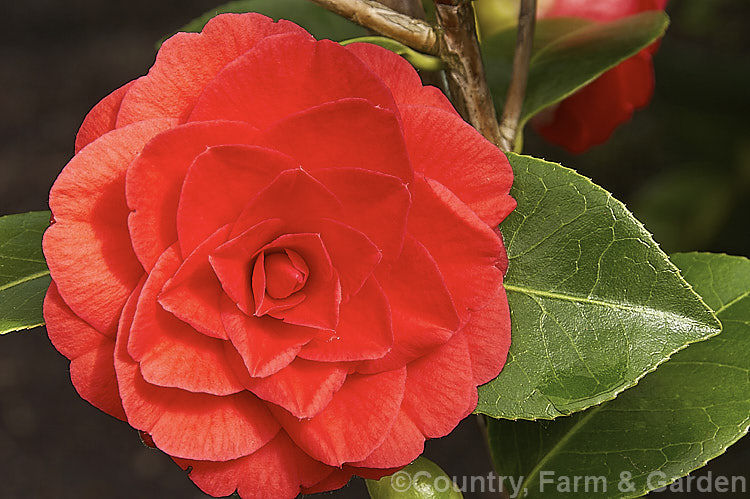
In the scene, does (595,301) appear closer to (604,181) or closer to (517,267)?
(517,267)

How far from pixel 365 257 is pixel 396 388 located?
0.24 ft

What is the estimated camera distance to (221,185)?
1.41 feet

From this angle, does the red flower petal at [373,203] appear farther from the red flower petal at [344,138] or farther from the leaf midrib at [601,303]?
the leaf midrib at [601,303]

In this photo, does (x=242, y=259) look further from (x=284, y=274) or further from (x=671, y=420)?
(x=671, y=420)

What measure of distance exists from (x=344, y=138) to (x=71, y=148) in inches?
111

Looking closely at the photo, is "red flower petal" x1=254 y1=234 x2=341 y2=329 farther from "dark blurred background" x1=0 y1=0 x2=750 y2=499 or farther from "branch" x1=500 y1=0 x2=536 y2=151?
"dark blurred background" x1=0 y1=0 x2=750 y2=499

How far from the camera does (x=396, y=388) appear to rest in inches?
17.7

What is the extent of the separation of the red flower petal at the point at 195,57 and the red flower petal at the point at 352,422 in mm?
173

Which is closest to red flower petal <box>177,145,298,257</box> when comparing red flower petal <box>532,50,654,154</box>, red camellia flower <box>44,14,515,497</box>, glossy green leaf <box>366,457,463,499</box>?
red camellia flower <box>44,14,515,497</box>

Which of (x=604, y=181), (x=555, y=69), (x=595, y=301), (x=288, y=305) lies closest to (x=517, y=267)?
(x=595, y=301)

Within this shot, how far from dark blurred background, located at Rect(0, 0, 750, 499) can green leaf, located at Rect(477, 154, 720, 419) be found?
1449 millimetres

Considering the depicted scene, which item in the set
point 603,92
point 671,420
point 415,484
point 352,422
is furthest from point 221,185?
point 603,92

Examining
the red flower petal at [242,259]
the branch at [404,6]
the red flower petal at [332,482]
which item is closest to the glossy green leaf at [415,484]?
the red flower petal at [332,482]

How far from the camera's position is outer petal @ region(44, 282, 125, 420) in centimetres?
44
